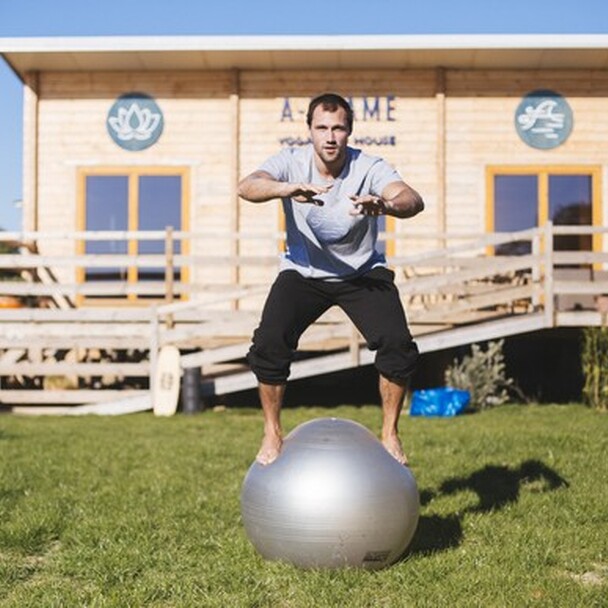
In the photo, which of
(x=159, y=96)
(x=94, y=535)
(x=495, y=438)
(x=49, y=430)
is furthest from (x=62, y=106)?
(x=94, y=535)

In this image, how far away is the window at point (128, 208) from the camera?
15180mm

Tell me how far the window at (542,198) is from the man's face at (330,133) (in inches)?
413

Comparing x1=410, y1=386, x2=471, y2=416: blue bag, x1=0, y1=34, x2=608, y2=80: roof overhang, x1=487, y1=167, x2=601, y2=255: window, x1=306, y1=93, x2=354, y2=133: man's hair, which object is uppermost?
x1=0, y1=34, x2=608, y2=80: roof overhang

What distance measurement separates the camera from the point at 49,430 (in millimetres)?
10398

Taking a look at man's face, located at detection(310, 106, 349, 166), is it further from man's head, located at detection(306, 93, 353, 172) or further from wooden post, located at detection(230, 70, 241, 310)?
wooden post, located at detection(230, 70, 241, 310)

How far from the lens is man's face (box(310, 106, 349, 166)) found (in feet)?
15.9

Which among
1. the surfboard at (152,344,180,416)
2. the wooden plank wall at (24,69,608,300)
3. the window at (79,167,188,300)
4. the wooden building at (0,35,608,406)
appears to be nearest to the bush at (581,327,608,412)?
the wooden building at (0,35,608,406)

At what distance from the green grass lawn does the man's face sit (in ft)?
6.90

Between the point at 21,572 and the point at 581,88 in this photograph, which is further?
the point at 581,88

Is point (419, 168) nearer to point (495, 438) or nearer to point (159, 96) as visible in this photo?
point (159, 96)

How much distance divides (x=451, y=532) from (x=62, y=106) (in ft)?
39.6

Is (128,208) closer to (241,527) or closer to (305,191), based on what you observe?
(241,527)

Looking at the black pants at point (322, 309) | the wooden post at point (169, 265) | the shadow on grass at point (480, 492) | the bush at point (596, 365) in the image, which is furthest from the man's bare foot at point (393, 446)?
the wooden post at point (169, 265)

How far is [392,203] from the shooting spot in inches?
174
